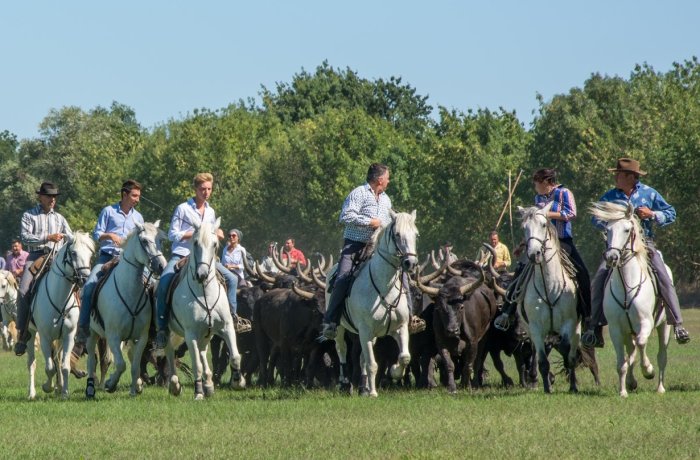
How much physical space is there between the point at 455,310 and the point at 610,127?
42.2m

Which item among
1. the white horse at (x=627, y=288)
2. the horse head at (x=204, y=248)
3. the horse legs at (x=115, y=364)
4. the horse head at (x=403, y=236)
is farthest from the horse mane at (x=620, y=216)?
the horse legs at (x=115, y=364)

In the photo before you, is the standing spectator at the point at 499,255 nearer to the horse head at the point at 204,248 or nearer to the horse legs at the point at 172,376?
the horse legs at the point at 172,376

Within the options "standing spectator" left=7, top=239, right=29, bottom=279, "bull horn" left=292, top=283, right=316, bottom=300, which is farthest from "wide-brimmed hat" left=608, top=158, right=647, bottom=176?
"standing spectator" left=7, top=239, right=29, bottom=279

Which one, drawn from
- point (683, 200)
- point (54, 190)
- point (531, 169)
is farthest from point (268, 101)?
point (54, 190)

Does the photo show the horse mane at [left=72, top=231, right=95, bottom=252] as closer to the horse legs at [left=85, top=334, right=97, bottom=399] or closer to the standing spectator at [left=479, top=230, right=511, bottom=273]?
the horse legs at [left=85, top=334, right=97, bottom=399]

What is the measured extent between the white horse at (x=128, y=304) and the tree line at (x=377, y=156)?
34832 mm

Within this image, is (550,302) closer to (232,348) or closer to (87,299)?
(232,348)

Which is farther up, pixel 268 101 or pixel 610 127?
pixel 268 101

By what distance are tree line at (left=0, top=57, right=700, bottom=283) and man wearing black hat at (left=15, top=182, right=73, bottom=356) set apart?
34.3 m

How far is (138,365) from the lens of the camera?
64.2 ft

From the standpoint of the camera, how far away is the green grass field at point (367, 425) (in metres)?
12.9

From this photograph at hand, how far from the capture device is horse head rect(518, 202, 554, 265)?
17.6 meters

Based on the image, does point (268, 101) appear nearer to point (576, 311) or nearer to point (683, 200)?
point (683, 200)

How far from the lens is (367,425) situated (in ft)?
48.9
